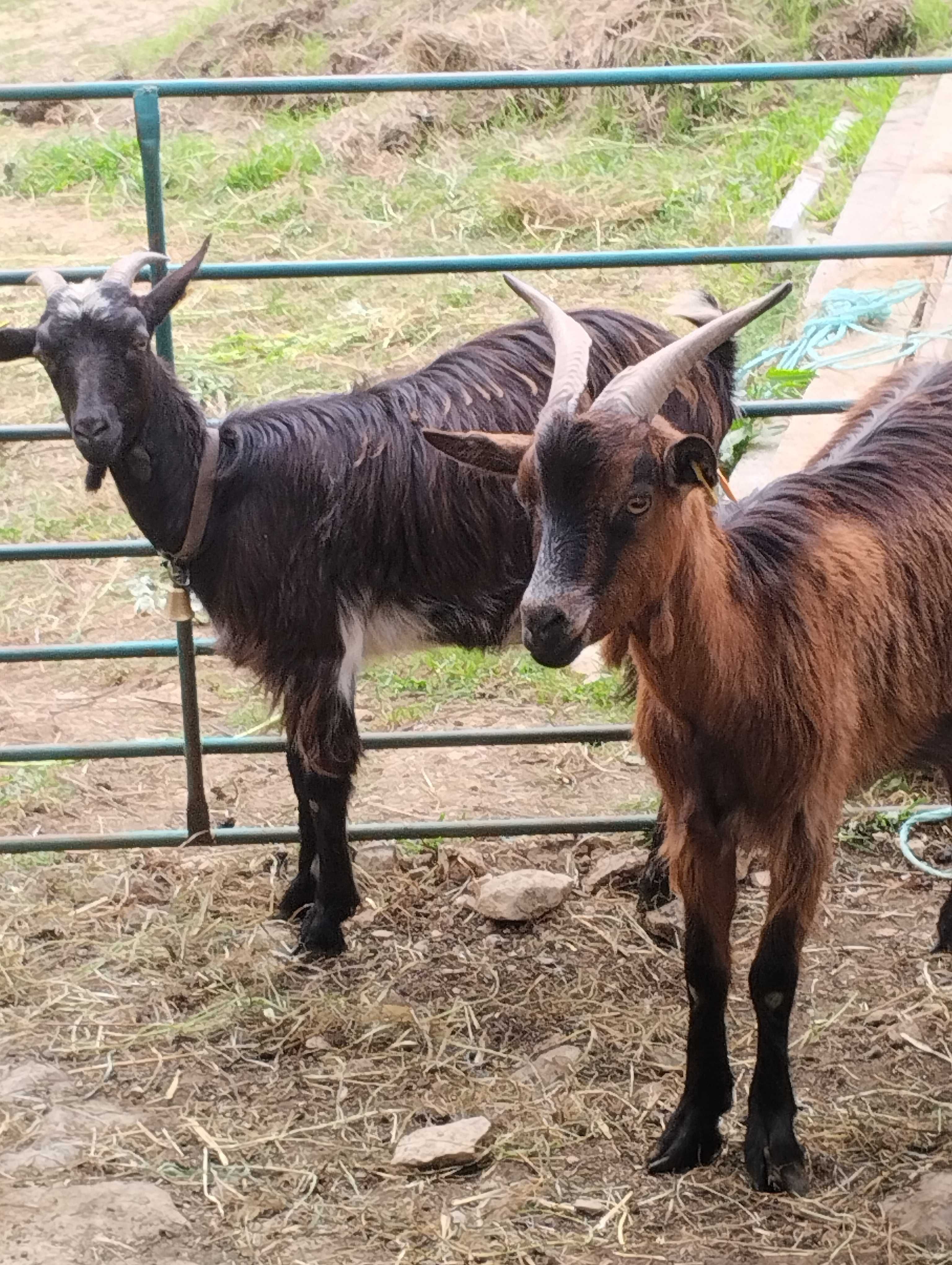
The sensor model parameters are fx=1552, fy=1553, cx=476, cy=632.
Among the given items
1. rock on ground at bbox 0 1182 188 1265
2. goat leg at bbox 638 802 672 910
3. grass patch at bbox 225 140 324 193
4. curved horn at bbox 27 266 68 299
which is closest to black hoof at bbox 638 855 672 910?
goat leg at bbox 638 802 672 910

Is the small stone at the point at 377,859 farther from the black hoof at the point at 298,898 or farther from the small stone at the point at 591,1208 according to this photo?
the small stone at the point at 591,1208

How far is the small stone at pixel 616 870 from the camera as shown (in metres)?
4.65

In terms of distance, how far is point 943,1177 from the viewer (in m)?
3.41

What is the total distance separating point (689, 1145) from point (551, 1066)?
500 millimetres

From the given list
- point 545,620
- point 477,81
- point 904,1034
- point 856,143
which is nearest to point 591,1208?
point 904,1034

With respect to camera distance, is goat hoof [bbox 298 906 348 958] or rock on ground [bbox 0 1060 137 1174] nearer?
rock on ground [bbox 0 1060 137 1174]

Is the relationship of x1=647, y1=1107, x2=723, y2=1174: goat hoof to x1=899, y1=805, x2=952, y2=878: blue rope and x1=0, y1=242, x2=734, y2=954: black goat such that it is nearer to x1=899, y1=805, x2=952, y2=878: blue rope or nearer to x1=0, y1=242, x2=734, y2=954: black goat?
x1=0, y1=242, x2=734, y2=954: black goat

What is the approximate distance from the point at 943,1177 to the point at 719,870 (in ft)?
2.70

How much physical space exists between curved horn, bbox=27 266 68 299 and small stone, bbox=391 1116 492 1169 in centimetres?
224

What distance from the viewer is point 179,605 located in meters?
4.29

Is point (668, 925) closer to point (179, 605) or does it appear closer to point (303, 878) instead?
point (303, 878)

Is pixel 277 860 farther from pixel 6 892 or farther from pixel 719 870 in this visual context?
pixel 719 870

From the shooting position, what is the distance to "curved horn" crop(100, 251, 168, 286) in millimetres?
3926

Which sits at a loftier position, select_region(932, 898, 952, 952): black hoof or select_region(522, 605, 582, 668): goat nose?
select_region(522, 605, 582, 668): goat nose
